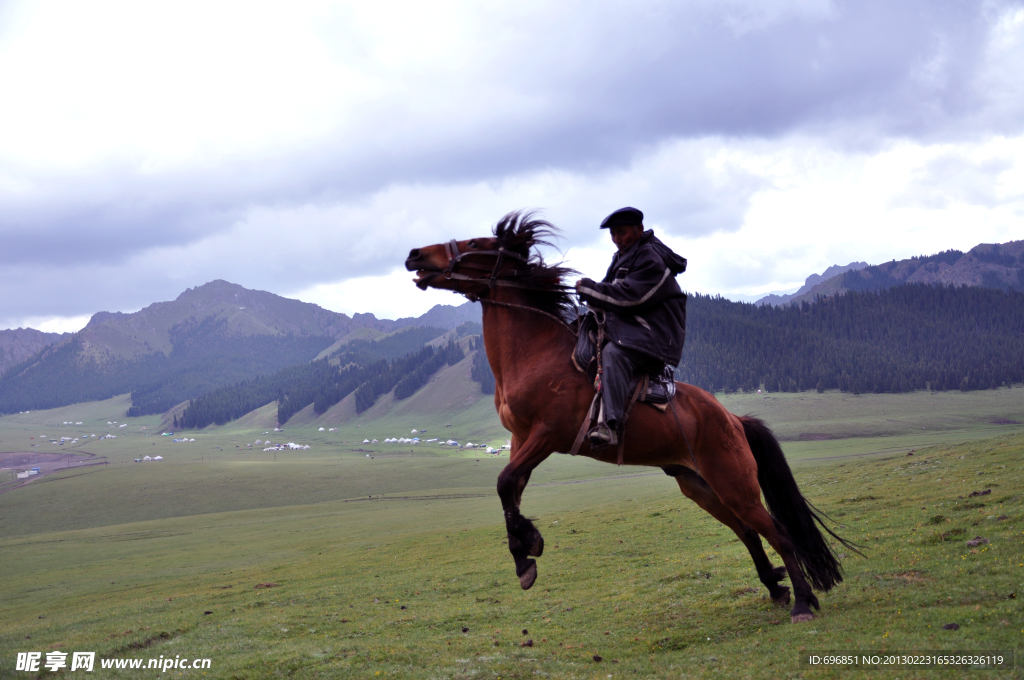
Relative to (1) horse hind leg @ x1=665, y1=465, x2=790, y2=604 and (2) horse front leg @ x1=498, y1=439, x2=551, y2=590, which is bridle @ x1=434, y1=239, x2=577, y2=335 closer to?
(2) horse front leg @ x1=498, y1=439, x2=551, y2=590

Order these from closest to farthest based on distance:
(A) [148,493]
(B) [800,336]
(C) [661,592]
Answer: (C) [661,592]
(A) [148,493]
(B) [800,336]

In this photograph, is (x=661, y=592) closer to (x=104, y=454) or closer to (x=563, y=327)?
(x=563, y=327)

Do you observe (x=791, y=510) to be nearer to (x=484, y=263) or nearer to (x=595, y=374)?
(x=595, y=374)

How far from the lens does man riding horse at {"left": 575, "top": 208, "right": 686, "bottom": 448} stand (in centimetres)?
830

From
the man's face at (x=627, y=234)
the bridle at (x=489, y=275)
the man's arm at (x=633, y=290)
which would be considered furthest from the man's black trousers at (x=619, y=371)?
the man's face at (x=627, y=234)

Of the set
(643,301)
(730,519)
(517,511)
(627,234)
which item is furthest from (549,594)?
(627,234)

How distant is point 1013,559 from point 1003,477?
13392mm

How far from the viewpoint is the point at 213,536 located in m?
51.5

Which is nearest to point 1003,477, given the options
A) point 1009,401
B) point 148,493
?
point 148,493

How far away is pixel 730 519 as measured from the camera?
9805mm

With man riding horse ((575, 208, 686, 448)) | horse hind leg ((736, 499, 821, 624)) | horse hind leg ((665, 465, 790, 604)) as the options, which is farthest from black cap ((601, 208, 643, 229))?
horse hind leg ((736, 499, 821, 624))

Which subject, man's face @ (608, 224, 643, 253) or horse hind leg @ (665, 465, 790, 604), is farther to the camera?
horse hind leg @ (665, 465, 790, 604)

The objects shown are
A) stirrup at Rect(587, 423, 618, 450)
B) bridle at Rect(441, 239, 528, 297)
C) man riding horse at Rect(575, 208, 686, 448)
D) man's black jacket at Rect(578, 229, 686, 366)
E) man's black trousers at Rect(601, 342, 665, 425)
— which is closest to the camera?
stirrup at Rect(587, 423, 618, 450)

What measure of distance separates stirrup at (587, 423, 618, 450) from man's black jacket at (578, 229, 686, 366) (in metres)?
1.18
